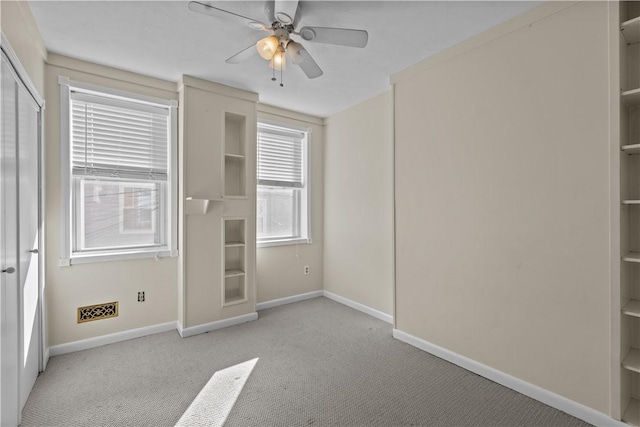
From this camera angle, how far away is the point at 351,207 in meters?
4.15

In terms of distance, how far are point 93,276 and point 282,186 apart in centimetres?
236

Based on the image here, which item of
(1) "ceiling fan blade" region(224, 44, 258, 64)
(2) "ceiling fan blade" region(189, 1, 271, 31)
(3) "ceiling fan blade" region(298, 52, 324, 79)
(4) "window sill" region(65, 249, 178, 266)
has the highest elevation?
(2) "ceiling fan blade" region(189, 1, 271, 31)

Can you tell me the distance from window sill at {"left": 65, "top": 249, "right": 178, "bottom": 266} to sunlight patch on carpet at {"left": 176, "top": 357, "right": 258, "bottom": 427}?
144 centimetres

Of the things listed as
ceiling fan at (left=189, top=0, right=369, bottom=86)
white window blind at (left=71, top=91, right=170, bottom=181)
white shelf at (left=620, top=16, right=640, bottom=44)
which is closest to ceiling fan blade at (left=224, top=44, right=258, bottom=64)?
ceiling fan at (left=189, top=0, right=369, bottom=86)

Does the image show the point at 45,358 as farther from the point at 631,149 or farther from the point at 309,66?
the point at 631,149

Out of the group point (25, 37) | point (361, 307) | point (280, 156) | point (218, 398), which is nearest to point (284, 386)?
point (218, 398)

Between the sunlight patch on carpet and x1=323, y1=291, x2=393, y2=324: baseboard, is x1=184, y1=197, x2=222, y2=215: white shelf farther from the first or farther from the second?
x1=323, y1=291, x2=393, y2=324: baseboard

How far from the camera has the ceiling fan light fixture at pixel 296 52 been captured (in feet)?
Result: 6.70

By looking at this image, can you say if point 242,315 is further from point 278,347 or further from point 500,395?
point 500,395

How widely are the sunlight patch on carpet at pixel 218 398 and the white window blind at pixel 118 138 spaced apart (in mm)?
2100

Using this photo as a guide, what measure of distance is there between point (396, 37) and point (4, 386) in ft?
11.1

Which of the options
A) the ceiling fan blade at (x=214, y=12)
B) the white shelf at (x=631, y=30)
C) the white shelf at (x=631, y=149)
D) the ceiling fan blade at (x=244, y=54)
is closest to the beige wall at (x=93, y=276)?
the ceiling fan blade at (x=244, y=54)

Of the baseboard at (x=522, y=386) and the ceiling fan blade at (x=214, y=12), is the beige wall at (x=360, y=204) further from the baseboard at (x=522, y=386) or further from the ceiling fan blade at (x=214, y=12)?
the ceiling fan blade at (x=214, y=12)

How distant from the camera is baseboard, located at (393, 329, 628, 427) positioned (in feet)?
6.17
